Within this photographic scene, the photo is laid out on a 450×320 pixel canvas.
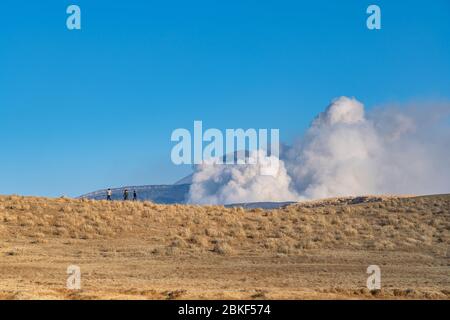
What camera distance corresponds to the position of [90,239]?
37.8 metres

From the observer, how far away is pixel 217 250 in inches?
1332

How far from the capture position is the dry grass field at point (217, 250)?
22.8 m

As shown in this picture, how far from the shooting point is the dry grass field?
74.9 ft

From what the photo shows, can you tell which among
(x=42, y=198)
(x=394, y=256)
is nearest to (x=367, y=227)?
(x=394, y=256)
